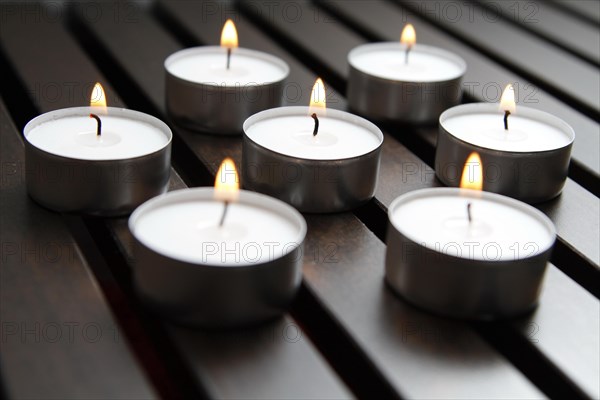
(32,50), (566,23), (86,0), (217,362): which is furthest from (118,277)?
(566,23)

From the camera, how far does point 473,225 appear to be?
0.90m

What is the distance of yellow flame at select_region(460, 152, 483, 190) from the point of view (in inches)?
37.6

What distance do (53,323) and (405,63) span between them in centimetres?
73

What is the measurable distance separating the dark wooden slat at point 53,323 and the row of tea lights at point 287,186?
43mm

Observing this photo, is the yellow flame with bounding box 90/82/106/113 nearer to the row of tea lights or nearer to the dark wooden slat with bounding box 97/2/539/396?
the row of tea lights

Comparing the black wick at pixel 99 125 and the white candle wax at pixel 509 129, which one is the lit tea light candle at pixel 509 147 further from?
the black wick at pixel 99 125

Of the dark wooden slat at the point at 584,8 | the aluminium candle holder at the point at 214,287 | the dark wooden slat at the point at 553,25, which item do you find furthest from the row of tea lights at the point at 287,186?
the dark wooden slat at the point at 584,8

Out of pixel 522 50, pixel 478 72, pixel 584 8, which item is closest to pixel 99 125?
pixel 478 72

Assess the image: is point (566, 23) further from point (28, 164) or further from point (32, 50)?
point (28, 164)

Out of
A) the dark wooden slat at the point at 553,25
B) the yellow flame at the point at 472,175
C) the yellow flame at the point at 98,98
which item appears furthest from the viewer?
the dark wooden slat at the point at 553,25

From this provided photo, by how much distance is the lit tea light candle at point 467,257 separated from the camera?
0.82 meters

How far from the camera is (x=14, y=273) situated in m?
0.88

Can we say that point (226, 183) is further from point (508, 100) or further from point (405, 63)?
point (405, 63)

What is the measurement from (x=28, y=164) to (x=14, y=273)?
155 mm
